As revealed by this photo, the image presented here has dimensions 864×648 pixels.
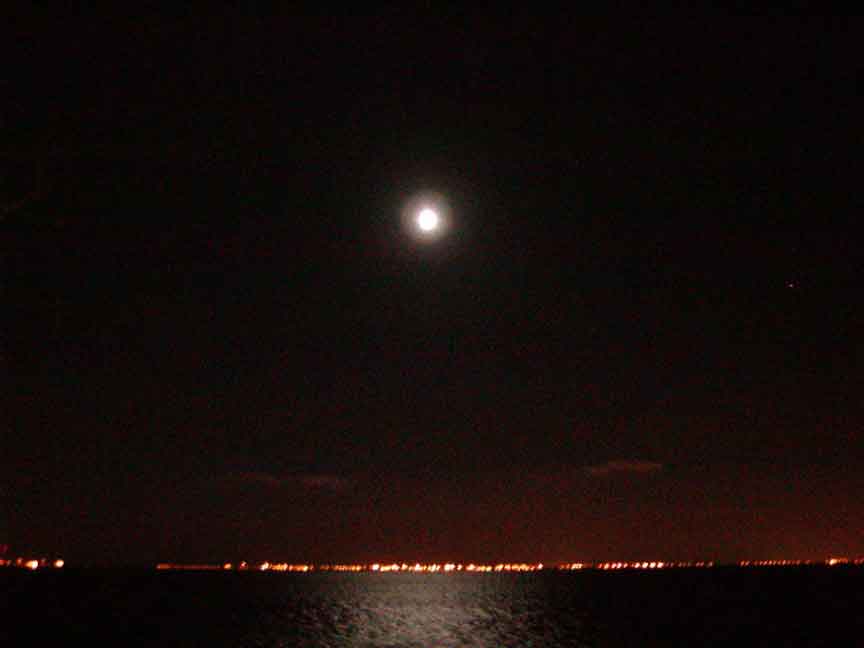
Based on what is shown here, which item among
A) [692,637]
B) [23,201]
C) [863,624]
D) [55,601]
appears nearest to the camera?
[23,201]

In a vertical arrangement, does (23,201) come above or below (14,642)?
above

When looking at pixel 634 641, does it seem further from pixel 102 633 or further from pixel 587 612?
pixel 102 633

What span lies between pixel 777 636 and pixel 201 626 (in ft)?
136

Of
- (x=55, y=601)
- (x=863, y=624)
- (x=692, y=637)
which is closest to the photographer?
(x=692, y=637)

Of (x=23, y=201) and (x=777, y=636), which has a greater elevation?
(x=23, y=201)

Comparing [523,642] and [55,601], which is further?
[55,601]

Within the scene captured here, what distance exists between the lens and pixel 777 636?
4797 centimetres

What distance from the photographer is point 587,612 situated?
72.8 metres

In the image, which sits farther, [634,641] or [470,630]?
[470,630]

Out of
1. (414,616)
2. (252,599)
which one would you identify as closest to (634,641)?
(414,616)

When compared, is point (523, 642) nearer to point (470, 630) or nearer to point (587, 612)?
point (470, 630)

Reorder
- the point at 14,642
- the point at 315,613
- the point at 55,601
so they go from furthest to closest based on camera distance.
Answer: the point at 55,601
the point at 315,613
the point at 14,642

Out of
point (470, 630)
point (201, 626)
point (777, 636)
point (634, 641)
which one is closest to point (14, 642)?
point (201, 626)

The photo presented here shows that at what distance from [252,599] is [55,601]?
23.1 metres
